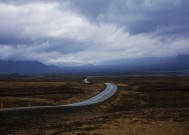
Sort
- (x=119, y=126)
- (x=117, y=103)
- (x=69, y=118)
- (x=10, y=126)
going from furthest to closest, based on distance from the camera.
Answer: (x=117, y=103) → (x=69, y=118) → (x=10, y=126) → (x=119, y=126)

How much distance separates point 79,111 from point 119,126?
1384cm

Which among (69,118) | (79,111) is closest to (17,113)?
(69,118)

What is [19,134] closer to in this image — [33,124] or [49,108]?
[33,124]

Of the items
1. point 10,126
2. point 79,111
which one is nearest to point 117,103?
point 79,111

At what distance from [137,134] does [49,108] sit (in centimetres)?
1666

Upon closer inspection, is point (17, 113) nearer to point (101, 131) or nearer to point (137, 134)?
point (101, 131)

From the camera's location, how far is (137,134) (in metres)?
26.3

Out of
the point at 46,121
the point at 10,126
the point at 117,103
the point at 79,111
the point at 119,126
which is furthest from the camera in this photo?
the point at 117,103

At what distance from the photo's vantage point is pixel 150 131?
27.4 metres

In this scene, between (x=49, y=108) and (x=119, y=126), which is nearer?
(x=119, y=126)

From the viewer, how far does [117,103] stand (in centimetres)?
5728

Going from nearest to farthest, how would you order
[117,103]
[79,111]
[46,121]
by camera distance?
[46,121]
[79,111]
[117,103]

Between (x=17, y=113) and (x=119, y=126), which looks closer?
(x=119, y=126)

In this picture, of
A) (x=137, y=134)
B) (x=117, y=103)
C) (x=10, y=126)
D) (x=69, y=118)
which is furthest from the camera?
(x=117, y=103)
